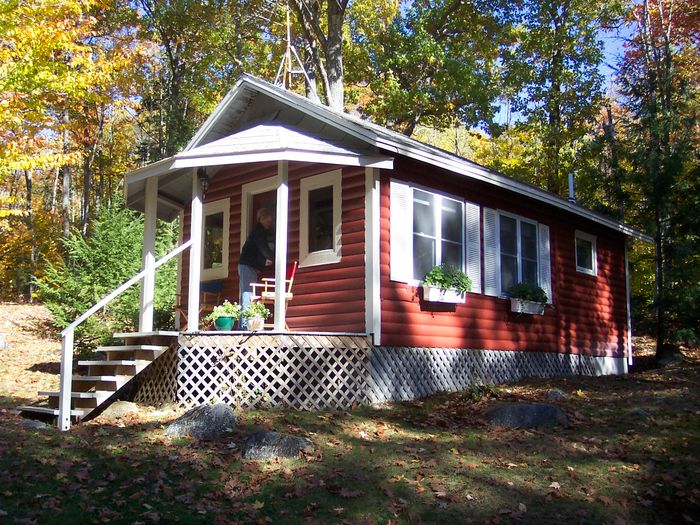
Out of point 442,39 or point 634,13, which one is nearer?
point 634,13

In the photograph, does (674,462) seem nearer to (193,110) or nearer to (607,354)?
(607,354)

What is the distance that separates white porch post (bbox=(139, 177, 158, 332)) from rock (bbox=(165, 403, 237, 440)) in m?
2.76

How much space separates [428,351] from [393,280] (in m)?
1.36

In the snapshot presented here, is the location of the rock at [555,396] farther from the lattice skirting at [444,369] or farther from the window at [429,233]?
the window at [429,233]

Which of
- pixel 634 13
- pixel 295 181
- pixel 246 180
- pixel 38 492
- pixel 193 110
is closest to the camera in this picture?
pixel 38 492

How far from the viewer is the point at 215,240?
486 inches

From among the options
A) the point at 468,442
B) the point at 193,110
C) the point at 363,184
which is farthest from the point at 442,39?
the point at 468,442

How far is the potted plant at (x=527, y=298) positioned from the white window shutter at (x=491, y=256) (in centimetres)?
40

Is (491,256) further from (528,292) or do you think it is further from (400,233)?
(400,233)

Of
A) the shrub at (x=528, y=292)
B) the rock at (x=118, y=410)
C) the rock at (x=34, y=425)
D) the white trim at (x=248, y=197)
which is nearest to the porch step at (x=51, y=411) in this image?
the rock at (x=34, y=425)

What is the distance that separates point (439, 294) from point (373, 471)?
430 centimetres

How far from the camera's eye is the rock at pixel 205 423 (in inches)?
289

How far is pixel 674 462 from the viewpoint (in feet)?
22.6

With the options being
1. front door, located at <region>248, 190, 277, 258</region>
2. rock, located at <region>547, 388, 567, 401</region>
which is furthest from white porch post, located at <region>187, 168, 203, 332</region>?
rock, located at <region>547, 388, 567, 401</region>
